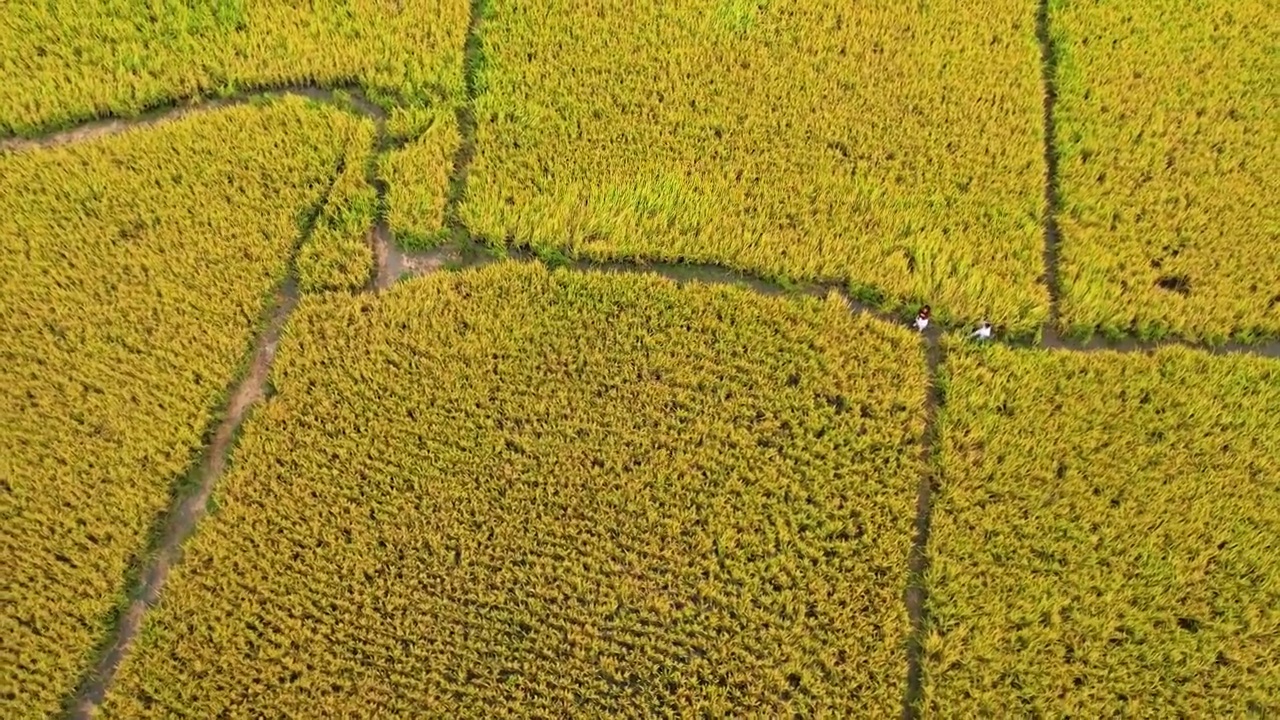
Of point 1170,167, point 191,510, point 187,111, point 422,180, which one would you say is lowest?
point 191,510

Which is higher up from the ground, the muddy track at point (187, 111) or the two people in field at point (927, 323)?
the muddy track at point (187, 111)

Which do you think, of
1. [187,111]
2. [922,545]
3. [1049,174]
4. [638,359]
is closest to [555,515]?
[638,359]

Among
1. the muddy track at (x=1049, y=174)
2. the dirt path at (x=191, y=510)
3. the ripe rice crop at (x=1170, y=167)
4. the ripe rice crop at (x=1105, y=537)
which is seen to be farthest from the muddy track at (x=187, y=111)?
the ripe rice crop at (x=1170, y=167)

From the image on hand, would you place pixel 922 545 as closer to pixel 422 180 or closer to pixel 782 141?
pixel 782 141

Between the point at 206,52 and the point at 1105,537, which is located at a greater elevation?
the point at 206,52

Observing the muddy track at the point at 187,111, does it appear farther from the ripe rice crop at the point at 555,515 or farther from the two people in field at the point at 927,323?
the two people in field at the point at 927,323

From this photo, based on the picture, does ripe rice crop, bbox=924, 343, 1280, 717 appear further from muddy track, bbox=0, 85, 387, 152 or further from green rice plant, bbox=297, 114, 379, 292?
muddy track, bbox=0, 85, 387, 152

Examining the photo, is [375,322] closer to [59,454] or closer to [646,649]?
[59,454]
